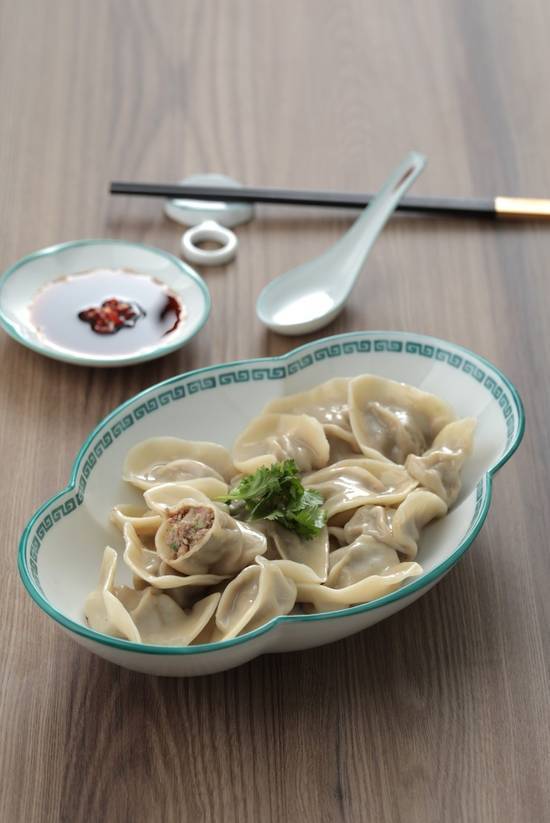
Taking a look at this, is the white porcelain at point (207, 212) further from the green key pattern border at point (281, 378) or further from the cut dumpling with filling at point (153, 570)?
the cut dumpling with filling at point (153, 570)

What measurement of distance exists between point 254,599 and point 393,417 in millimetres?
429

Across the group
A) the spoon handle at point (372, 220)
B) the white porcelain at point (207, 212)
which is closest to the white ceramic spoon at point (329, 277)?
the spoon handle at point (372, 220)

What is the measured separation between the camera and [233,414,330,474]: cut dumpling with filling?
1.50m

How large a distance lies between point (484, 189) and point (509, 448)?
3.66 ft

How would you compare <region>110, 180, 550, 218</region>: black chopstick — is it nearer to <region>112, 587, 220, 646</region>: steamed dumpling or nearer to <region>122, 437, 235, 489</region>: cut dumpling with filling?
<region>122, 437, 235, 489</region>: cut dumpling with filling

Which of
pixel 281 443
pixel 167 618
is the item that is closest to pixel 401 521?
pixel 281 443

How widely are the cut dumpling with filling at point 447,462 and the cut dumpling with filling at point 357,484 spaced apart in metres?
0.02

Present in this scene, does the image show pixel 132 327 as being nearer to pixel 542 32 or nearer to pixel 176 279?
pixel 176 279

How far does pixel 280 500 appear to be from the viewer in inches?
54.2

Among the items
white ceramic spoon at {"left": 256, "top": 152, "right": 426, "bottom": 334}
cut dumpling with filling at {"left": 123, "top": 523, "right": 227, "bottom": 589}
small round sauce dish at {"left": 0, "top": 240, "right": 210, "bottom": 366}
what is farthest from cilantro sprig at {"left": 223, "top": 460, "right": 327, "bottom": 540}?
white ceramic spoon at {"left": 256, "top": 152, "right": 426, "bottom": 334}

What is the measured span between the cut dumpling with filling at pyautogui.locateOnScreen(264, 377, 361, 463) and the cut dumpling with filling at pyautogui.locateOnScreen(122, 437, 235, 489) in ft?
0.41

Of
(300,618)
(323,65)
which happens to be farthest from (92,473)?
(323,65)

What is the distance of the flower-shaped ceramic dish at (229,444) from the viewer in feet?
3.96

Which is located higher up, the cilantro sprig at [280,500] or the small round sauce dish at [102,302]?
the small round sauce dish at [102,302]
